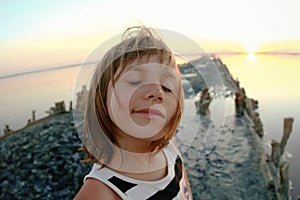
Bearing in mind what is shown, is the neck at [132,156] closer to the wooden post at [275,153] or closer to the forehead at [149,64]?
the forehead at [149,64]

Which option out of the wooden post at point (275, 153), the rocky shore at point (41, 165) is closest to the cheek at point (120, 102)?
the rocky shore at point (41, 165)

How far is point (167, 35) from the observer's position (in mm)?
454

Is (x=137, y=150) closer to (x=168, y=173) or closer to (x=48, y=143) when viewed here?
(x=168, y=173)

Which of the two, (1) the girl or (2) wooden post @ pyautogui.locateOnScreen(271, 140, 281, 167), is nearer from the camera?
(1) the girl

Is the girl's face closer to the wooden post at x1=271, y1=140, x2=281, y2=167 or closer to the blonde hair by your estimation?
the blonde hair

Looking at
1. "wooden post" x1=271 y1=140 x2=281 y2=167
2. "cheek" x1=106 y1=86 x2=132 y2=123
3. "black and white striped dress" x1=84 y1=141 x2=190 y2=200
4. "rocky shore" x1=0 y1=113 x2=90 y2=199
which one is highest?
"cheek" x1=106 y1=86 x2=132 y2=123

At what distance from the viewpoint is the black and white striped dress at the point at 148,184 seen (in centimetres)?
43

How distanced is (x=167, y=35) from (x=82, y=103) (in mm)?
170

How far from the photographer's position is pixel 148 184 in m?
0.47

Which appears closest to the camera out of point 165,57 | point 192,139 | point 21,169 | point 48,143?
point 165,57

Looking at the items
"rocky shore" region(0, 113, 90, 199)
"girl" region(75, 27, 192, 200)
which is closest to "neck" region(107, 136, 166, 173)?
"girl" region(75, 27, 192, 200)

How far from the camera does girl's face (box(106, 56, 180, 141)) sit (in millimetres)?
396

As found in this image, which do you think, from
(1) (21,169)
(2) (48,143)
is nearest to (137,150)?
(1) (21,169)

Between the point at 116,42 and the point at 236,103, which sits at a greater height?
the point at 116,42
